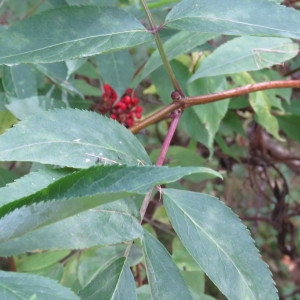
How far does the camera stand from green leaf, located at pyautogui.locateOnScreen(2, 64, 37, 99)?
0.81 m

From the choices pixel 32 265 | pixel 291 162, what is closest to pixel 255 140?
pixel 291 162

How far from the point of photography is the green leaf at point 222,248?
0.51m

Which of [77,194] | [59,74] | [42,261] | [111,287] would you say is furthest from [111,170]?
[42,261]

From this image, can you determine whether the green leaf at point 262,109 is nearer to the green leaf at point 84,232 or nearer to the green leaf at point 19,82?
the green leaf at point 19,82

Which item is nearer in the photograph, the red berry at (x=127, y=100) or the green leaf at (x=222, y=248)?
the green leaf at (x=222, y=248)

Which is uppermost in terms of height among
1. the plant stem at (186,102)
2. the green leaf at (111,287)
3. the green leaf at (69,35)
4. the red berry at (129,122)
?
the green leaf at (69,35)

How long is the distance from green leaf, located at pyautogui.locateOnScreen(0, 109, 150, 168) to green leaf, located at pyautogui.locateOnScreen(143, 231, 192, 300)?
10 cm

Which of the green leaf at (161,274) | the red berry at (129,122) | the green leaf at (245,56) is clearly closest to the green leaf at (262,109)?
the green leaf at (245,56)

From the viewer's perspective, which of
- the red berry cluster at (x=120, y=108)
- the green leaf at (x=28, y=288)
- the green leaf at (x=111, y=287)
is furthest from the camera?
the red berry cluster at (x=120, y=108)

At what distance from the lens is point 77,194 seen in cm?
36

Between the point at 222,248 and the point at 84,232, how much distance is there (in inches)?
5.7

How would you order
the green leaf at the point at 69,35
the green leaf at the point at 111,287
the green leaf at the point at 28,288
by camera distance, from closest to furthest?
the green leaf at the point at 28,288
the green leaf at the point at 111,287
the green leaf at the point at 69,35

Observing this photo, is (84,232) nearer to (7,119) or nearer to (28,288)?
(28,288)

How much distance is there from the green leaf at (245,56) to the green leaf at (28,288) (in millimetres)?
542
